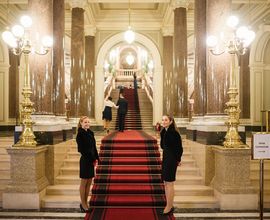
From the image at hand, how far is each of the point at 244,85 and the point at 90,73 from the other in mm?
6938

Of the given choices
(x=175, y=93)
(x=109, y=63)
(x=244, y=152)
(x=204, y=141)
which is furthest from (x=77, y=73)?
(x=109, y=63)

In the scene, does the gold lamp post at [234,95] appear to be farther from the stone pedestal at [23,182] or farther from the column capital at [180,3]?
the column capital at [180,3]

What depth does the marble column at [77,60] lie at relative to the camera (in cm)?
1404

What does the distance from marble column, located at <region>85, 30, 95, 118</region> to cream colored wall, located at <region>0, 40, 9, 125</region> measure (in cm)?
361

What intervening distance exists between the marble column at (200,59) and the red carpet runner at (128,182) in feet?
5.37

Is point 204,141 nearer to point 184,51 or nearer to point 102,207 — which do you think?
point 102,207

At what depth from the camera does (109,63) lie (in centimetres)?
3459

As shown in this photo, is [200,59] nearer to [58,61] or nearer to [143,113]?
[58,61]

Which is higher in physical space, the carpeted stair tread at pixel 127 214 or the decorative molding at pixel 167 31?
the decorative molding at pixel 167 31

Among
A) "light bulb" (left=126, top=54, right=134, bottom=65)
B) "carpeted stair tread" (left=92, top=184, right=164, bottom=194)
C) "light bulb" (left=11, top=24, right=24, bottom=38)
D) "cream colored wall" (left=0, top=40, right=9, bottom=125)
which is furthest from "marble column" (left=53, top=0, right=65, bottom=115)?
"light bulb" (left=126, top=54, right=134, bottom=65)

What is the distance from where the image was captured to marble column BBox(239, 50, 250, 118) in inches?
707

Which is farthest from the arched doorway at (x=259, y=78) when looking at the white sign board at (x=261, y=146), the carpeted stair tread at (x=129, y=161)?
the white sign board at (x=261, y=146)

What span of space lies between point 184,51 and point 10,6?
24.0 feet

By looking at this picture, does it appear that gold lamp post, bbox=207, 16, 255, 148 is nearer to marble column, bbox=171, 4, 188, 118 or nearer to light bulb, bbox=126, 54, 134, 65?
marble column, bbox=171, 4, 188, 118
